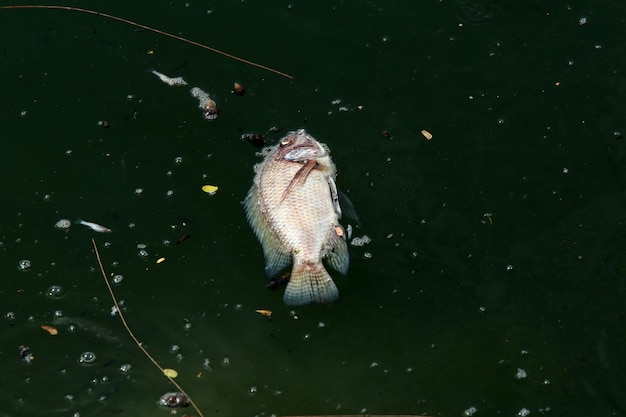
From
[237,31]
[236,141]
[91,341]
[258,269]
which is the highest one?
[237,31]

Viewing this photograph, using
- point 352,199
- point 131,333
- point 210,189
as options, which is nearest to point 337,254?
point 352,199

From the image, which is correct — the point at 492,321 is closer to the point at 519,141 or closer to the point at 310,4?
the point at 519,141

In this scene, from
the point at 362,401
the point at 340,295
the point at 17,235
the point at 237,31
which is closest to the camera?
the point at 362,401

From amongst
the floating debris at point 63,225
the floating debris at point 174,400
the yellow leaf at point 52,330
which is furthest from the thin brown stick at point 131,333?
the yellow leaf at point 52,330

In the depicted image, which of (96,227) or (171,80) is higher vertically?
(171,80)

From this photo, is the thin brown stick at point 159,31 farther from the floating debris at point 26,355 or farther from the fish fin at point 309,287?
the floating debris at point 26,355

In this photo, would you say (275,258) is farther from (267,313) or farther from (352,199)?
(352,199)

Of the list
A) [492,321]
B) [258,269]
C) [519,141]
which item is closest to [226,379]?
[258,269]
